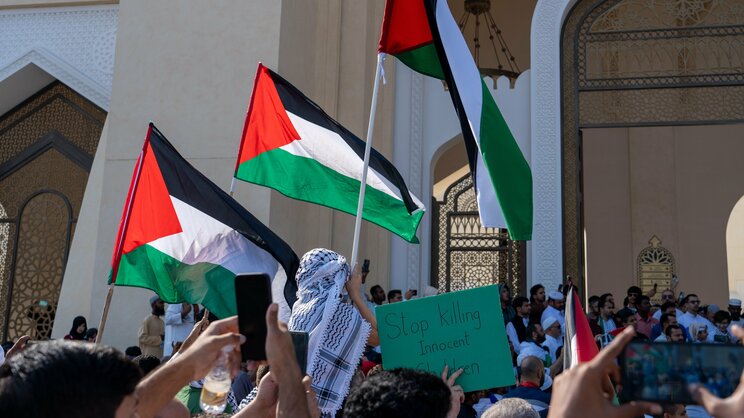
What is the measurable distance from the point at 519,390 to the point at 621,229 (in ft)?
30.4

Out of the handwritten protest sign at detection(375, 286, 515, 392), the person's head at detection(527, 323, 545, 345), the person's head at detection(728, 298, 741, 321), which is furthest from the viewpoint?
the person's head at detection(728, 298, 741, 321)

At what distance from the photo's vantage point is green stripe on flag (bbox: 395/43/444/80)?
15.0 feet

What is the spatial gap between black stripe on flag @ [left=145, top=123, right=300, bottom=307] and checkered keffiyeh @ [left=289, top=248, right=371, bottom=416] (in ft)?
3.53

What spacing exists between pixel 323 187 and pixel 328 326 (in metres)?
1.78

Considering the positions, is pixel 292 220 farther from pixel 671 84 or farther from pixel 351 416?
pixel 351 416

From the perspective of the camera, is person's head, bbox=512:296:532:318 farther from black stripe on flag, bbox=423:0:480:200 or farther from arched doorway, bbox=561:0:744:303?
black stripe on flag, bbox=423:0:480:200

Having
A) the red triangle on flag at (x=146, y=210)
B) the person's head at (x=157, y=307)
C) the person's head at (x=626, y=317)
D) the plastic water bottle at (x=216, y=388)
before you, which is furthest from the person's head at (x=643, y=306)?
the plastic water bottle at (x=216, y=388)

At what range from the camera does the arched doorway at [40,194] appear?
909cm

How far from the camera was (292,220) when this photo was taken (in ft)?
26.1

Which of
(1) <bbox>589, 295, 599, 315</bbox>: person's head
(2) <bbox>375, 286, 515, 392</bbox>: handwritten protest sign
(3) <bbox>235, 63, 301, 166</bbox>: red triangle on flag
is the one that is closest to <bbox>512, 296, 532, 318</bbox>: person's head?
(1) <bbox>589, 295, 599, 315</bbox>: person's head

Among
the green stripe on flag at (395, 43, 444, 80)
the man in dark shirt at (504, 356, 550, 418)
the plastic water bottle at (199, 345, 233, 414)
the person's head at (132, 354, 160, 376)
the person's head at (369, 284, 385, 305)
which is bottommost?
the man in dark shirt at (504, 356, 550, 418)

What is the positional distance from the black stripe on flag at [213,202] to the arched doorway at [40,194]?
5.19 m

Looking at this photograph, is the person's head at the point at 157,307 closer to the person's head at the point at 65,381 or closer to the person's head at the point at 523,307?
the person's head at the point at 523,307

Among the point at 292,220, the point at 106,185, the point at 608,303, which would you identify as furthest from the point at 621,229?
the point at 106,185
